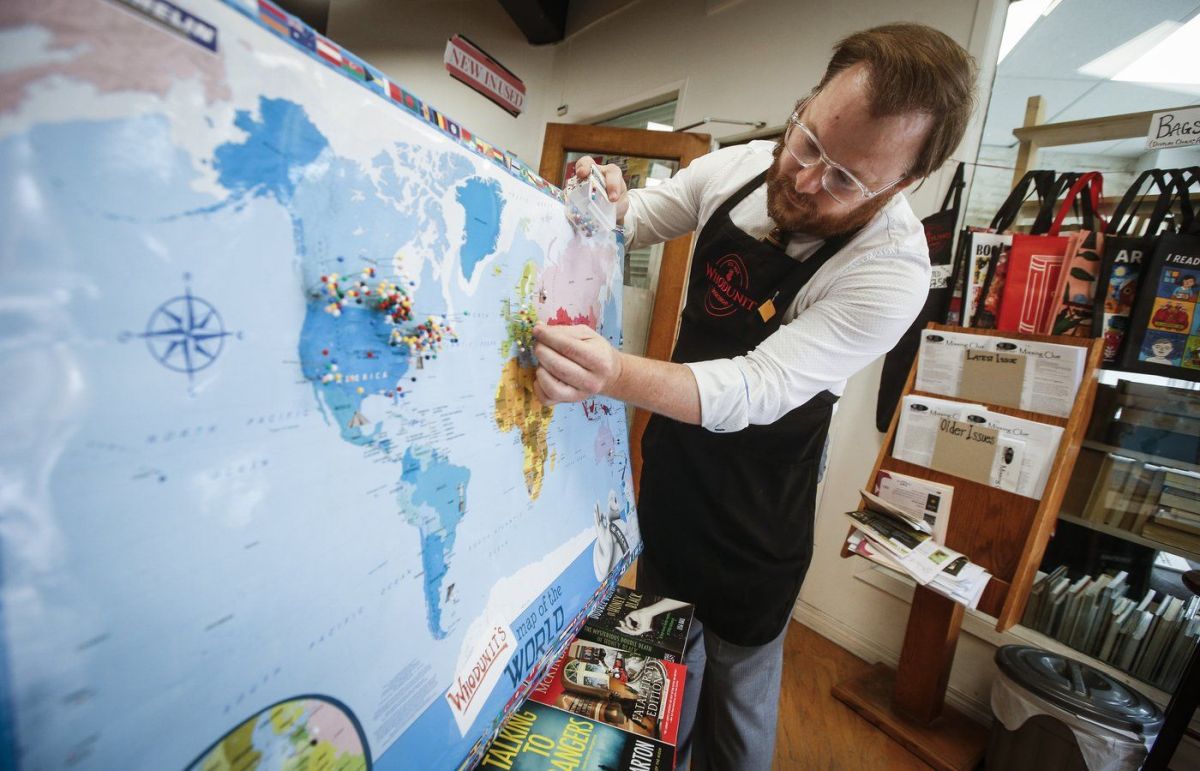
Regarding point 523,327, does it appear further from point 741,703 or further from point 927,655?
point 927,655

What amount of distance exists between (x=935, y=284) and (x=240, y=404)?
2.03 metres

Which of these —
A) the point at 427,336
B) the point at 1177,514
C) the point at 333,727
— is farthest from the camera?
the point at 1177,514

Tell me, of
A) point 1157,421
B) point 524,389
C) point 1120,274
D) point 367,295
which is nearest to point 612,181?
point 524,389

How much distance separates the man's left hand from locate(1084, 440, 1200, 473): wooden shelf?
1878 mm

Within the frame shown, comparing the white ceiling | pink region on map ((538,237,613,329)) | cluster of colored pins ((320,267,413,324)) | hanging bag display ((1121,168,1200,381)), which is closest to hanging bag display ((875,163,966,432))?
the white ceiling

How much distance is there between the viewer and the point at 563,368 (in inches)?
24.3

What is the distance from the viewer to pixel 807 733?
1.61 m

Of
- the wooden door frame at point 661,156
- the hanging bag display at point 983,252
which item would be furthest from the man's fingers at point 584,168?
the wooden door frame at point 661,156

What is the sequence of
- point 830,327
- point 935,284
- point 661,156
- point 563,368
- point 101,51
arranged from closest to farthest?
point 101,51 → point 563,368 → point 830,327 → point 935,284 → point 661,156

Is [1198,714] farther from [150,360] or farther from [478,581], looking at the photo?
[150,360]

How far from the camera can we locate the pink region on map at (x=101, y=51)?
235 millimetres

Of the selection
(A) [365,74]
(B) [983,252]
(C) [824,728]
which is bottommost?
(C) [824,728]

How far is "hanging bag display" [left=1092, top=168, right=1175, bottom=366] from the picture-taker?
1.36 meters

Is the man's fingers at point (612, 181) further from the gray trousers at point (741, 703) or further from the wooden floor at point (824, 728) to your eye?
the wooden floor at point (824, 728)
